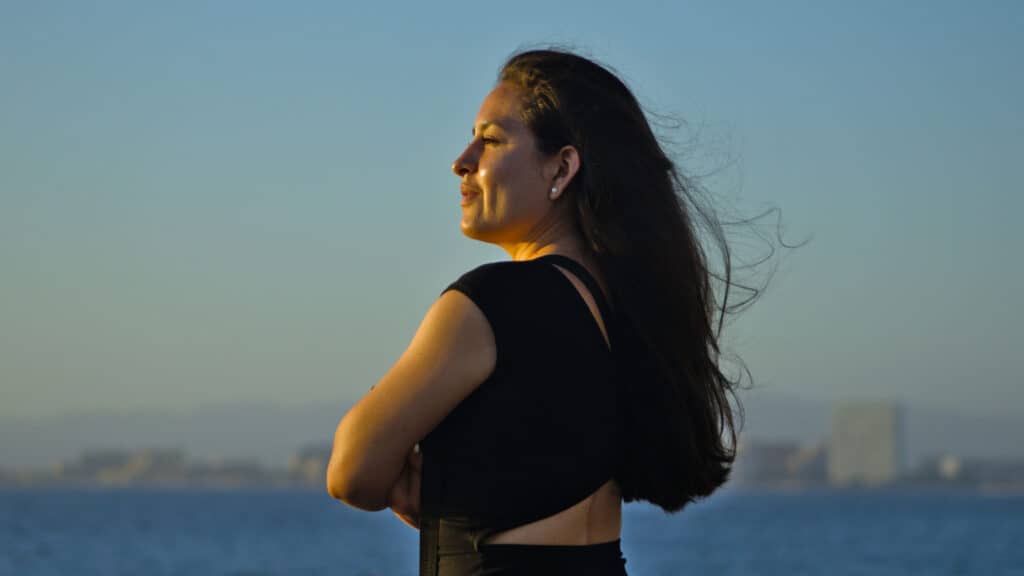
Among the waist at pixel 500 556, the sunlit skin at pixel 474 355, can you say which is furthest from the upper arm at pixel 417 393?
the waist at pixel 500 556

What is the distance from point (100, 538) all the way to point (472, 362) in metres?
77.6

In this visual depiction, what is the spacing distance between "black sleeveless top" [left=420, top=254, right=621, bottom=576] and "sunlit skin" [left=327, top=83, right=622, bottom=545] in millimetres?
31

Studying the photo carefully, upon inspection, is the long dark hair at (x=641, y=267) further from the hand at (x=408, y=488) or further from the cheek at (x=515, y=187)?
the hand at (x=408, y=488)

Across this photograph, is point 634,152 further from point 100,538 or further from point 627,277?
point 100,538

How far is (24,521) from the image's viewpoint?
9812 cm

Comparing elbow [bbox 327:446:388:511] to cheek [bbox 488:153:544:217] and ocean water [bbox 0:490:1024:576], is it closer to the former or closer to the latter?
cheek [bbox 488:153:544:217]

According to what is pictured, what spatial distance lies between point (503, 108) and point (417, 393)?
65cm

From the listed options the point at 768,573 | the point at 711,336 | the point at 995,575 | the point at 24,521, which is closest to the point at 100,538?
the point at 24,521

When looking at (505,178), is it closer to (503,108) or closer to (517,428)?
(503,108)

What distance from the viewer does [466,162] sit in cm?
290

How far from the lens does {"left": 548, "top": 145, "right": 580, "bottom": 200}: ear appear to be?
2852mm

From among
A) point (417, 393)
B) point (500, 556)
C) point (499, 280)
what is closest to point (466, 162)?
point (499, 280)

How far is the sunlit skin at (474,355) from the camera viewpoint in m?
2.58

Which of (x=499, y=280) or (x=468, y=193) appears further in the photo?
(x=468, y=193)
